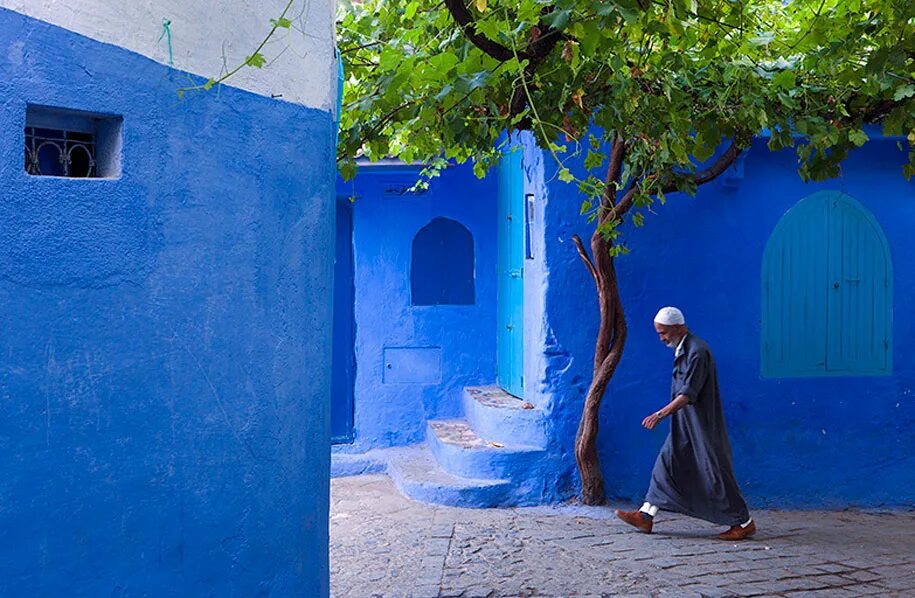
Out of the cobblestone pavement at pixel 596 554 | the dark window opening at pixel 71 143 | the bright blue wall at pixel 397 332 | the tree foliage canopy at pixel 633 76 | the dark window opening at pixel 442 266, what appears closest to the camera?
the dark window opening at pixel 71 143

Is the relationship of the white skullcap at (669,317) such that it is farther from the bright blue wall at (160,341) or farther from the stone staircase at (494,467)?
the bright blue wall at (160,341)

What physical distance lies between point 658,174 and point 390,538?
340 centimetres

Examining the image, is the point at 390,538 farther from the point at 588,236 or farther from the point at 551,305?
the point at 588,236

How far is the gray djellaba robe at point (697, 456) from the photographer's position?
25.1 feet

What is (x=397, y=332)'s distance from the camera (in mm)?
10578

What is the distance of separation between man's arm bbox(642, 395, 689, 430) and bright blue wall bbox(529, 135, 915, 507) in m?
1.28

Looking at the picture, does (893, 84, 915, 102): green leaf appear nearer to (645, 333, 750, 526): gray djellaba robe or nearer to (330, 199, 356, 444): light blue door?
(645, 333, 750, 526): gray djellaba robe

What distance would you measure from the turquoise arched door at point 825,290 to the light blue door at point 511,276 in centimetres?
218

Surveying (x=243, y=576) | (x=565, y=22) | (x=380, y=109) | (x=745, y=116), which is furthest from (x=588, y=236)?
(x=243, y=576)

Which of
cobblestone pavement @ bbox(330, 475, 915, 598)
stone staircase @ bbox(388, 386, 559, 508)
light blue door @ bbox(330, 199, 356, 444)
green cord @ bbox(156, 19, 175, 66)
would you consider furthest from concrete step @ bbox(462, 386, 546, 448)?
green cord @ bbox(156, 19, 175, 66)

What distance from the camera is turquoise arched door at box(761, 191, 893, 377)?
9148 millimetres

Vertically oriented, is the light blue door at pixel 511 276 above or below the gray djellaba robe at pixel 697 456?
above

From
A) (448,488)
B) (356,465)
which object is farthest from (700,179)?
(356,465)

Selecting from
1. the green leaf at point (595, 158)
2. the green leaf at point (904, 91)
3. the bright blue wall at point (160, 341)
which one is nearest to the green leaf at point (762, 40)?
the green leaf at point (904, 91)
